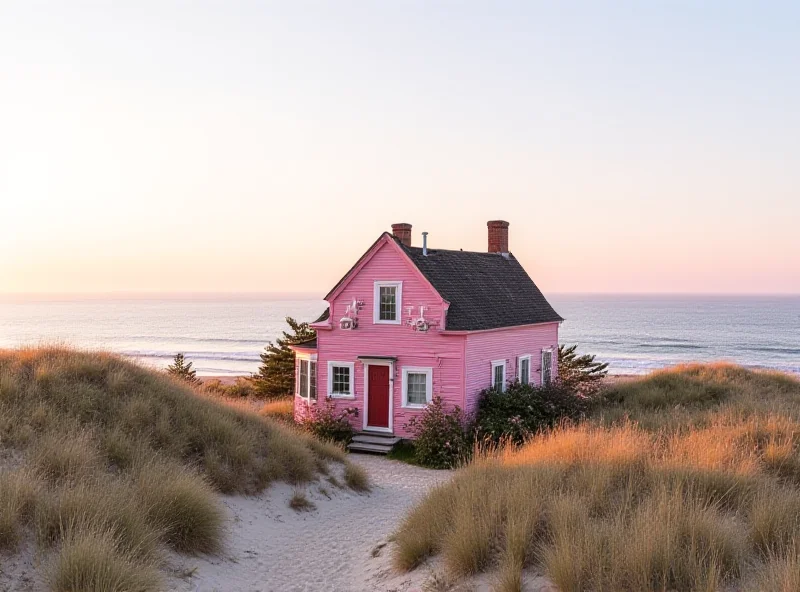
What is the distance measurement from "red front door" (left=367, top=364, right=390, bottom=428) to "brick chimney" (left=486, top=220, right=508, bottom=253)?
10.4m

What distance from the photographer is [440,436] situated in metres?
21.2

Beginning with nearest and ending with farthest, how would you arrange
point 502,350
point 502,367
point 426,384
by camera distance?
point 426,384, point 502,350, point 502,367

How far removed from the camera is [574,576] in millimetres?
6375

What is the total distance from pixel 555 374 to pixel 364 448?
1206 cm

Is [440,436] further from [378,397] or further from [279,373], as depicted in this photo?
[279,373]

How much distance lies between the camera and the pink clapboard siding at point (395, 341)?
74.6 ft

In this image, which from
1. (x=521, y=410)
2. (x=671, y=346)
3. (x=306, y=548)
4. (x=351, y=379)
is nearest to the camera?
(x=306, y=548)

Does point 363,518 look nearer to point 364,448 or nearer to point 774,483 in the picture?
point 774,483

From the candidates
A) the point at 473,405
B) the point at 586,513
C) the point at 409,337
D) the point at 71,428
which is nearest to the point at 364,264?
the point at 409,337

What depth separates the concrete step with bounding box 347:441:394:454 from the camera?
22.2 metres

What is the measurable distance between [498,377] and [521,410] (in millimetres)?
2343

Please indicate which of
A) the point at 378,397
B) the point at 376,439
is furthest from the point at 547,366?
the point at 376,439

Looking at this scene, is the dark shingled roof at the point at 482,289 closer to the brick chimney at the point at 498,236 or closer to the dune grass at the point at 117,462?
the brick chimney at the point at 498,236

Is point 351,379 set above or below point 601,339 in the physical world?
above
